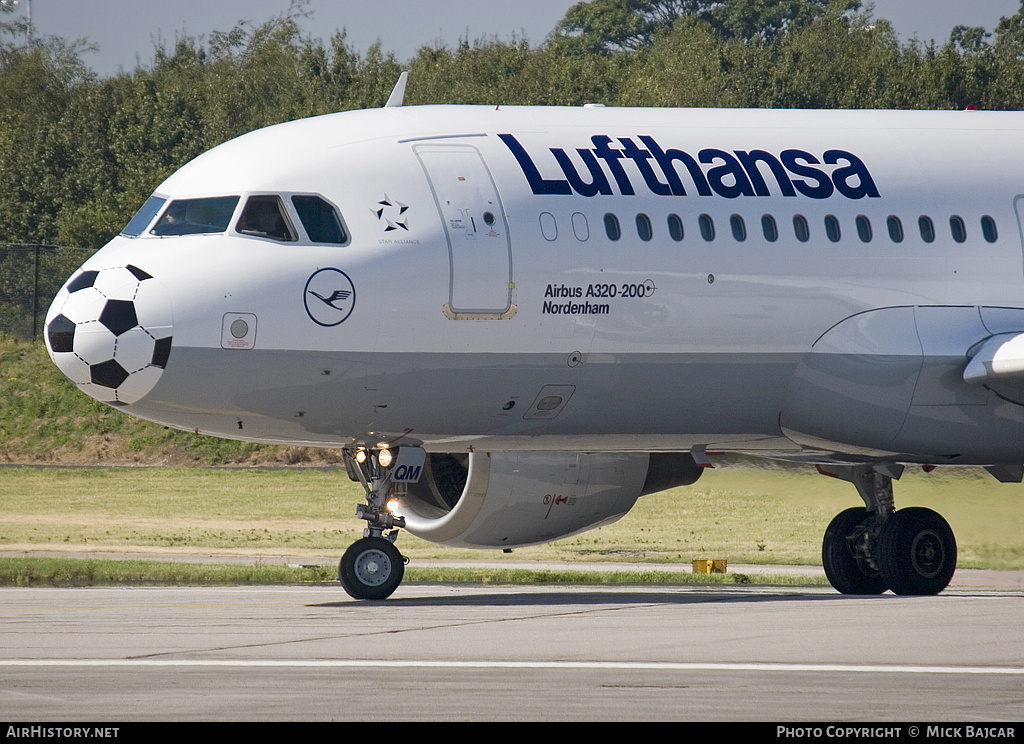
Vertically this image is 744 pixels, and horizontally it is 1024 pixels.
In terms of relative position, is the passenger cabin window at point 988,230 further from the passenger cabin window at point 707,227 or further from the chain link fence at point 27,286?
the chain link fence at point 27,286

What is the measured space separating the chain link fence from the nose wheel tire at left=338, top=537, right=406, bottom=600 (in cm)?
3680

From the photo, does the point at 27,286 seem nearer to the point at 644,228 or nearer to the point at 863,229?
the point at 644,228

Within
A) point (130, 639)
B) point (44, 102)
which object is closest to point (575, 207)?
point (130, 639)

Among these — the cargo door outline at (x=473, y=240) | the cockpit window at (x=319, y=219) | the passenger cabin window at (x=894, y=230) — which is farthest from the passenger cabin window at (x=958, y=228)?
the cockpit window at (x=319, y=219)

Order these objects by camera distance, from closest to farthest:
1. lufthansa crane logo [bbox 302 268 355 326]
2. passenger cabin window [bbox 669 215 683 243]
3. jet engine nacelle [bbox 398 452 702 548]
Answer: lufthansa crane logo [bbox 302 268 355 326]
passenger cabin window [bbox 669 215 683 243]
jet engine nacelle [bbox 398 452 702 548]

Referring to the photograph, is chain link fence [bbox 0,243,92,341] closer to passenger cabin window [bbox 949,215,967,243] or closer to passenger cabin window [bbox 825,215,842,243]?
passenger cabin window [bbox 825,215,842,243]

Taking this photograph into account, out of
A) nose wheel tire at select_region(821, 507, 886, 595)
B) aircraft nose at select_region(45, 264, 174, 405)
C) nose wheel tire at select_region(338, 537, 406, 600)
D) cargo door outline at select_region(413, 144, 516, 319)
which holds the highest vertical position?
cargo door outline at select_region(413, 144, 516, 319)

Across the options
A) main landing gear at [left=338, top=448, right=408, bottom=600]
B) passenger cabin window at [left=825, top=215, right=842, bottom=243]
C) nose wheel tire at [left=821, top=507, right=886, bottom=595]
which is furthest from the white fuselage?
nose wheel tire at [left=821, top=507, right=886, bottom=595]

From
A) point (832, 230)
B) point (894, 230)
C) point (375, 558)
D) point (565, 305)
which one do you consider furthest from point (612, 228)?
point (375, 558)

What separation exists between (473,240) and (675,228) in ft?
7.34

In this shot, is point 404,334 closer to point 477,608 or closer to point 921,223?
point 477,608

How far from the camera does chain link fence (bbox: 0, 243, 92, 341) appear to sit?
171ft

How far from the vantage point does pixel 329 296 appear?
1631 cm

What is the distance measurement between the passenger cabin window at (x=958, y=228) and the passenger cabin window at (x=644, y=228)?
3.61 meters
